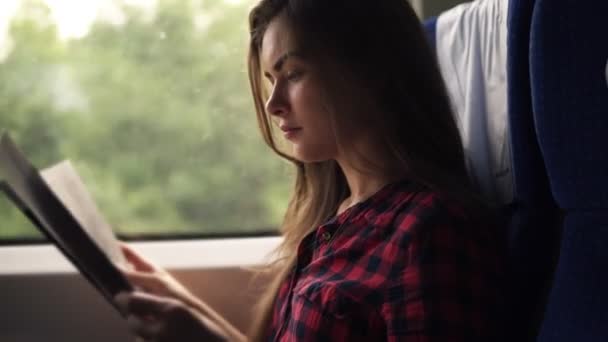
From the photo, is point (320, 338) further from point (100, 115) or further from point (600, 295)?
point (100, 115)

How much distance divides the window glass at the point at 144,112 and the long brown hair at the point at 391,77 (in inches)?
25.9

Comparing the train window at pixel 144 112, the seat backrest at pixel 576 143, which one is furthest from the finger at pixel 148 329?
the seat backrest at pixel 576 143

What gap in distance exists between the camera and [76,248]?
3.66ft

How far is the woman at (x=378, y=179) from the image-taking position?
0.82 m

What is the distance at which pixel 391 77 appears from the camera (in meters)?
0.95

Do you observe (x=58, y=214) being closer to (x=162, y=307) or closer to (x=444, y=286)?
(x=162, y=307)

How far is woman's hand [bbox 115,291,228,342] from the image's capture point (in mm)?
1281

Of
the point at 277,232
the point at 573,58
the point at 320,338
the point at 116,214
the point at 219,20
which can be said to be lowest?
the point at 277,232

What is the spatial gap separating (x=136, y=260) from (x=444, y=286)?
0.84m

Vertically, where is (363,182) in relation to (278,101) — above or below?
below

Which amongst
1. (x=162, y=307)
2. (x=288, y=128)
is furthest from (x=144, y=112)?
(x=288, y=128)

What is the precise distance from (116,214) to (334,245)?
0.87m

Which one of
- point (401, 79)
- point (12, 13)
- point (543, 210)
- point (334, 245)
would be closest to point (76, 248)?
point (334, 245)

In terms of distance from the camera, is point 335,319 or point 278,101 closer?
point 335,319
